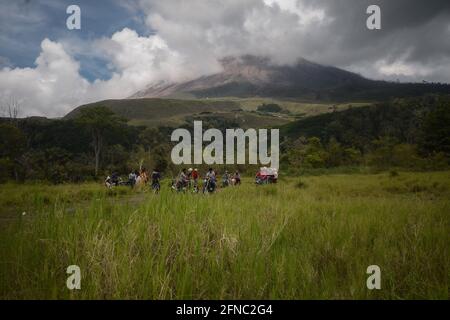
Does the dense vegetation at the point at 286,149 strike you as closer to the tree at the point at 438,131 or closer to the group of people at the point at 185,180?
the tree at the point at 438,131

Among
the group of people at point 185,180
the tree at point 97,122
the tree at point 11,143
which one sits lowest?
the group of people at point 185,180

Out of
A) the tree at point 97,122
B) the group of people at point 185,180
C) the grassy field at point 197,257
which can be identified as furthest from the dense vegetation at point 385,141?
the grassy field at point 197,257

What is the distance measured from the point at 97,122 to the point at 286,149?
36410mm

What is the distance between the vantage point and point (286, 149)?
67625 millimetres

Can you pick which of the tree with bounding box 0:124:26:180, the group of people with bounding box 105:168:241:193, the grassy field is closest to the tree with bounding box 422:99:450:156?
the group of people with bounding box 105:168:241:193

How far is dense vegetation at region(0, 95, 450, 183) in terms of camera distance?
42656 millimetres

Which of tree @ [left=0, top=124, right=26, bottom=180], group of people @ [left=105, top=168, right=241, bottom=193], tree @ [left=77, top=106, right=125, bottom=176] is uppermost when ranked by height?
tree @ [left=77, top=106, right=125, bottom=176]

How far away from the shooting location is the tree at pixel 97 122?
185ft

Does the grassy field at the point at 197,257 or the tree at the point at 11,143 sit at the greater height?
the tree at the point at 11,143

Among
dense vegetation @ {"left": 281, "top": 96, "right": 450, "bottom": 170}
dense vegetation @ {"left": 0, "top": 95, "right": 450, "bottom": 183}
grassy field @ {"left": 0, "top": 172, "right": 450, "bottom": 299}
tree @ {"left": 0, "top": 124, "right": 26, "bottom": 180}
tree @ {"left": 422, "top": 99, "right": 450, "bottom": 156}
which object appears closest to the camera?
grassy field @ {"left": 0, "top": 172, "right": 450, "bottom": 299}

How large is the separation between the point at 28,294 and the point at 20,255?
756 millimetres

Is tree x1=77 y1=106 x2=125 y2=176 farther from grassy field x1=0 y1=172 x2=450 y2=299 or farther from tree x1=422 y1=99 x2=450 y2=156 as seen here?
tree x1=422 y1=99 x2=450 y2=156
